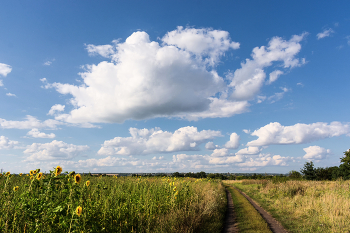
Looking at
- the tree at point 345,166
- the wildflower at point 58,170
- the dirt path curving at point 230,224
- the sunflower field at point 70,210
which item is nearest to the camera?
the sunflower field at point 70,210

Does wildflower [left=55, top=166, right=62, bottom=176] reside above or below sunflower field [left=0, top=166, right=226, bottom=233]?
above

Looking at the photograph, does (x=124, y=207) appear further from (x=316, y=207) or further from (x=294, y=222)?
(x=316, y=207)

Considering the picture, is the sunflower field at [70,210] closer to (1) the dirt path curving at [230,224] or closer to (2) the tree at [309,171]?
(1) the dirt path curving at [230,224]

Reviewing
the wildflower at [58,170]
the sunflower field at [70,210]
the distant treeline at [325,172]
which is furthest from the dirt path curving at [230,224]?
the distant treeline at [325,172]

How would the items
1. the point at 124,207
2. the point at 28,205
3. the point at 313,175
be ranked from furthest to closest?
the point at 313,175 → the point at 124,207 → the point at 28,205

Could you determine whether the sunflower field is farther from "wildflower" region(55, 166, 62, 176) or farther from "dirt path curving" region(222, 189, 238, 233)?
"dirt path curving" region(222, 189, 238, 233)

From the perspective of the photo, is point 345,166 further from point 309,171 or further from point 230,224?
point 230,224

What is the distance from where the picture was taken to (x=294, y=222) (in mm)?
10102

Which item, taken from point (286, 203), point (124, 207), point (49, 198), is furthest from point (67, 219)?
point (286, 203)

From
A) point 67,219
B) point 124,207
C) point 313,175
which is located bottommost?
point 313,175

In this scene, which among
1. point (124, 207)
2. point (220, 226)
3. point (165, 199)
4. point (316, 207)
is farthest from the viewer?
point (316, 207)

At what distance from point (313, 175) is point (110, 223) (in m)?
58.6

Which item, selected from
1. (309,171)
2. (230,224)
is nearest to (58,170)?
(230,224)

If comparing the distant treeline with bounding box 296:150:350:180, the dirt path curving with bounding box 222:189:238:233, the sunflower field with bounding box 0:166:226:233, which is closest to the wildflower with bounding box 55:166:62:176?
the sunflower field with bounding box 0:166:226:233
